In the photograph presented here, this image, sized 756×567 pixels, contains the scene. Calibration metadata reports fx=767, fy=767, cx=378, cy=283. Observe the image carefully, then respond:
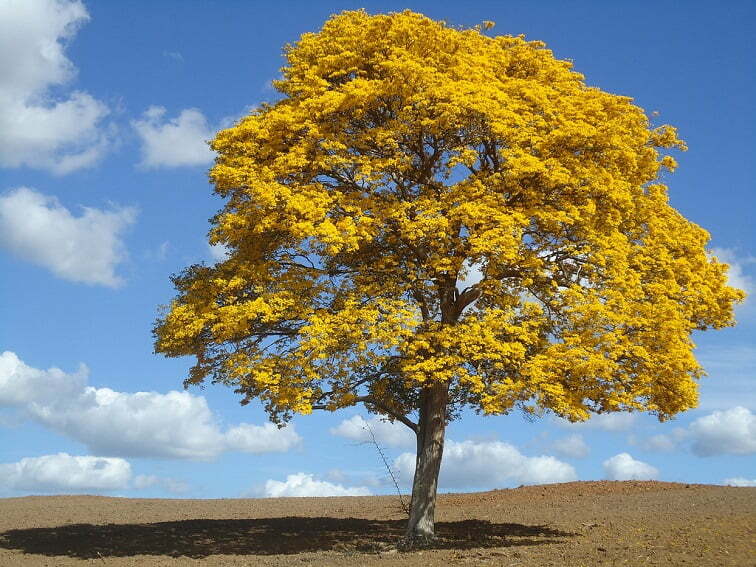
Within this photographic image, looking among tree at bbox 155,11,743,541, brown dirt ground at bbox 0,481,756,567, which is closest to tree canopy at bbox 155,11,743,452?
tree at bbox 155,11,743,541

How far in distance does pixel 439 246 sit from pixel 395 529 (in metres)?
10.2

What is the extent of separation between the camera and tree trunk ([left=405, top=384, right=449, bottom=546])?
20.5 meters

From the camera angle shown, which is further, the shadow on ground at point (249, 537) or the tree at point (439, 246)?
the shadow on ground at point (249, 537)

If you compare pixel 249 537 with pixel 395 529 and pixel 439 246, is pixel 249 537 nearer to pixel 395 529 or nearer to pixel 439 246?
pixel 395 529

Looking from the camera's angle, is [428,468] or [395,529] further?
[395,529]

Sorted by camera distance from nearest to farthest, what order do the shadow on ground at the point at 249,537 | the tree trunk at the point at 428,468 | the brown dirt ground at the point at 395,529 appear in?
the brown dirt ground at the point at 395,529, the tree trunk at the point at 428,468, the shadow on ground at the point at 249,537

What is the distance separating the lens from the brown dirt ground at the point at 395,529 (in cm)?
1842

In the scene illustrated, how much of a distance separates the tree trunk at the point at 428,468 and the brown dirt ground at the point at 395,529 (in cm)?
71

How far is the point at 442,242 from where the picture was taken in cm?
1958

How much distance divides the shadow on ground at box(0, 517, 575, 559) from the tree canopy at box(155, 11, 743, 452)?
3929mm

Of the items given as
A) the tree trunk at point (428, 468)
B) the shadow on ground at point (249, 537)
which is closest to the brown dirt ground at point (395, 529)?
the shadow on ground at point (249, 537)

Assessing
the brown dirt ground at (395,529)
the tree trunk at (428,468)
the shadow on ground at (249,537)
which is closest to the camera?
the brown dirt ground at (395,529)

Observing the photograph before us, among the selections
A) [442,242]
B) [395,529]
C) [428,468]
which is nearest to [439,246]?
[442,242]

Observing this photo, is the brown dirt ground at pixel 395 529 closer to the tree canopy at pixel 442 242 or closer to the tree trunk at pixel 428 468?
the tree trunk at pixel 428 468
